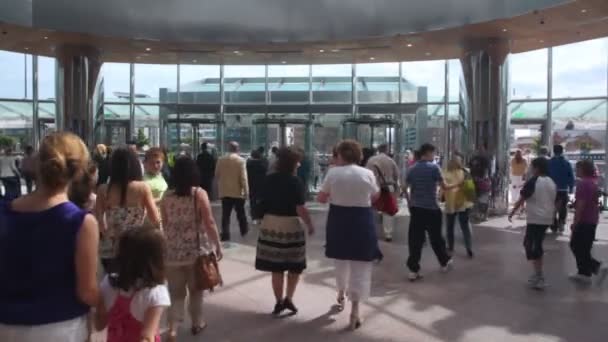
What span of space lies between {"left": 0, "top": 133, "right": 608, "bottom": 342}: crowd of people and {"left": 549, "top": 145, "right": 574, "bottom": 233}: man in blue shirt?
0.06 feet

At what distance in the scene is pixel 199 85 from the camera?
65.3 feet

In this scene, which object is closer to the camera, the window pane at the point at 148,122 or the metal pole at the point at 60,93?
the metal pole at the point at 60,93

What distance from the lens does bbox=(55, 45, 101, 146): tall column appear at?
1403cm

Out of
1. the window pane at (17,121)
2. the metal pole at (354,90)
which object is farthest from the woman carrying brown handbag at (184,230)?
the window pane at (17,121)

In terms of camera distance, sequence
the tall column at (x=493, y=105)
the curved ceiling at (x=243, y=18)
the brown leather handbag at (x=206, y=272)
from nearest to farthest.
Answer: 1. the brown leather handbag at (x=206, y=272)
2. the curved ceiling at (x=243, y=18)
3. the tall column at (x=493, y=105)

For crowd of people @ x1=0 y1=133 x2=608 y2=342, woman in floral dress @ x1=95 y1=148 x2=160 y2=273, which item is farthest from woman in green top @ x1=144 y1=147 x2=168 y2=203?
woman in floral dress @ x1=95 y1=148 x2=160 y2=273

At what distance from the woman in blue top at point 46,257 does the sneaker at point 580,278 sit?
19.0ft

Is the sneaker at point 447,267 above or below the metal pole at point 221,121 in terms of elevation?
below

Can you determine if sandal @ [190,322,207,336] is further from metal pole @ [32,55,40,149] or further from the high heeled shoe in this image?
metal pole @ [32,55,40,149]

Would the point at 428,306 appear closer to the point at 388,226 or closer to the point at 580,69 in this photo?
the point at 388,226

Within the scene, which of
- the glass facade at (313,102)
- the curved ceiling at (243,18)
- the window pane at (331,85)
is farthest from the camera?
the window pane at (331,85)

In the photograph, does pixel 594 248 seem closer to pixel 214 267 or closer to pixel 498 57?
pixel 498 57

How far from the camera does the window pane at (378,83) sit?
62.2 feet

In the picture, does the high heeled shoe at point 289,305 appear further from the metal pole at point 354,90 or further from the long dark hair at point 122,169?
the metal pole at point 354,90
